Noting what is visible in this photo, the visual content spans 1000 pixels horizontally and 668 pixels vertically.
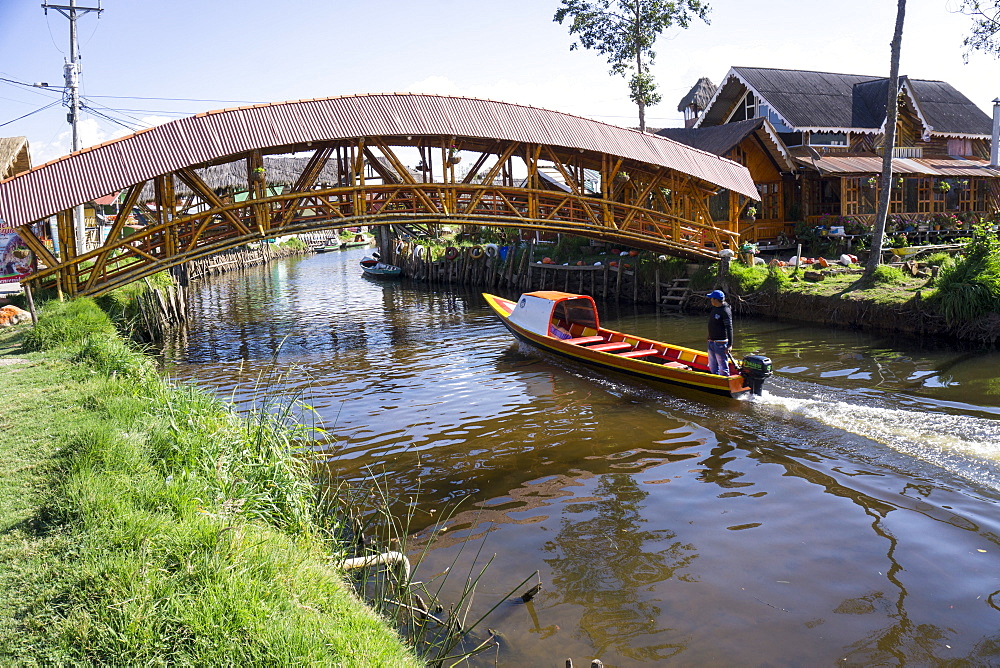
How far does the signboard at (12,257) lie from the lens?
63.3 ft

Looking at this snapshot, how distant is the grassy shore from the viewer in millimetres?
4309

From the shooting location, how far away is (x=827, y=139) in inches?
1267

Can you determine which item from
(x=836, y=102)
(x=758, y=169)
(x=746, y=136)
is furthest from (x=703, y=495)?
(x=836, y=102)

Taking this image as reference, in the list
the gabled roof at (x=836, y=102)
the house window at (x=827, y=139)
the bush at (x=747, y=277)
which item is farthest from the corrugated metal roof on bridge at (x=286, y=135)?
the gabled roof at (x=836, y=102)

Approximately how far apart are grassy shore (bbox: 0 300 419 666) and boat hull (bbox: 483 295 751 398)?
7.61 m

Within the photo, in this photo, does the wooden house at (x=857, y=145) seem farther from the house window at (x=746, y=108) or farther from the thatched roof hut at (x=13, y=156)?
the thatched roof hut at (x=13, y=156)

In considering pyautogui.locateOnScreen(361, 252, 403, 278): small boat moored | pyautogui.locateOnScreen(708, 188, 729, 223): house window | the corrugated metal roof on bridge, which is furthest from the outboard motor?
pyautogui.locateOnScreen(361, 252, 403, 278): small boat moored

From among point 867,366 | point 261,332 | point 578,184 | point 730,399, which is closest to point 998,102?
point 578,184

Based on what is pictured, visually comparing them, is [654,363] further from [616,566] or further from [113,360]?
[113,360]

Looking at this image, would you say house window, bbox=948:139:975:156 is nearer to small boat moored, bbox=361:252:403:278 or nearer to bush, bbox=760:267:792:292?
bush, bbox=760:267:792:292

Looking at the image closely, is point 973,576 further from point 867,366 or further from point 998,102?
point 998,102

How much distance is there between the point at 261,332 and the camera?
24.0 meters

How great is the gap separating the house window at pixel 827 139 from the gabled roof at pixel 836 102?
1.38 feet

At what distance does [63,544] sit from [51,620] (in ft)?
3.19
